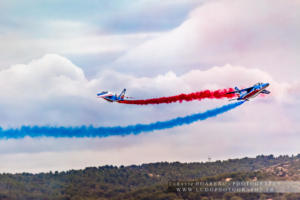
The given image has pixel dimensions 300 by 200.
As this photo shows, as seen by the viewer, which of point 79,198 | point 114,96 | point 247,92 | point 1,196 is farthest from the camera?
point 79,198

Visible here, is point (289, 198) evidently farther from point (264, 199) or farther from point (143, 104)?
point (143, 104)

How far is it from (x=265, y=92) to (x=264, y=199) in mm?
75528

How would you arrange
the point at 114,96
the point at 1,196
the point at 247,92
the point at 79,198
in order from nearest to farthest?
the point at 247,92, the point at 114,96, the point at 1,196, the point at 79,198

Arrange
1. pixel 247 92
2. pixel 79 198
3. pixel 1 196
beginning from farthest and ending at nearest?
pixel 79 198 < pixel 1 196 < pixel 247 92

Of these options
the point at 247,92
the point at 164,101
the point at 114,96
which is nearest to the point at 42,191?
the point at 114,96

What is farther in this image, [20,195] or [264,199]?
[264,199]

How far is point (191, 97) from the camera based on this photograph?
134500 mm

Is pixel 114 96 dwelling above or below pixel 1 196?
above

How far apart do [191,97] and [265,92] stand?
1688 centimetres

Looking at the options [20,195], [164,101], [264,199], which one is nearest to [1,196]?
[20,195]

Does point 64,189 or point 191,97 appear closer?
point 191,97

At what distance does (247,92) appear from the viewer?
439 ft

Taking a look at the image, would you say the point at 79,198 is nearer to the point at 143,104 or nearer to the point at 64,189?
the point at 64,189

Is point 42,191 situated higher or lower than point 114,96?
lower
